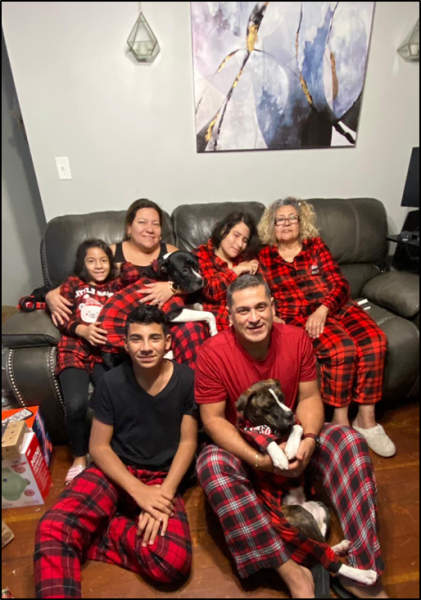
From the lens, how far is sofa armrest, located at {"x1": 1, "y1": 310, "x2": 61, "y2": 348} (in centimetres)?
153

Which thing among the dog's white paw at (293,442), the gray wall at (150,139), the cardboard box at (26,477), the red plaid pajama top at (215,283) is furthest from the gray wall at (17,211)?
the dog's white paw at (293,442)

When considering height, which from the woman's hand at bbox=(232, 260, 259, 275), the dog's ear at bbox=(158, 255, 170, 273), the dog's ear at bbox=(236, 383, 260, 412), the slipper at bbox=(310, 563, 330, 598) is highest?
the dog's ear at bbox=(158, 255, 170, 273)

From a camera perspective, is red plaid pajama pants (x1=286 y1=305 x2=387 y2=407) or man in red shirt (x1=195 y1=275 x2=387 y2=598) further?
red plaid pajama pants (x1=286 y1=305 x2=387 y2=407)

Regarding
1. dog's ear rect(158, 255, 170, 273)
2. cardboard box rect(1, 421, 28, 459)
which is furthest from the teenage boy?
dog's ear rect(158, 255, 170, 273)

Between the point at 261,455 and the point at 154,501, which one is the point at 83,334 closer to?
the point at 154,501

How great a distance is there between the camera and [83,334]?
155 centimetres

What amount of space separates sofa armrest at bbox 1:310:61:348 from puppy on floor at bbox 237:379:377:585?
0.91 meters

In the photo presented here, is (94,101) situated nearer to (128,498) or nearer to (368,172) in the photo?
(368,172)

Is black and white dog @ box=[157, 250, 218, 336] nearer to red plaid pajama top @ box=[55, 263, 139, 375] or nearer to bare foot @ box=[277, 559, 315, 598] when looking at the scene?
red plaid pajama top @ box=[55, 263, 139, 375]

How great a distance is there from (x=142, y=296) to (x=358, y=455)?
105cm

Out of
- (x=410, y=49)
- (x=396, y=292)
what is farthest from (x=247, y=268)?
(x=410, y=49)

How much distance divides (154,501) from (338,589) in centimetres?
61

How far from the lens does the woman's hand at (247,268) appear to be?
6.04 ft

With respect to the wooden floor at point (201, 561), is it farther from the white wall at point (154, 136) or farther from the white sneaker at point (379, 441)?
the white wall at point (154, 136)
